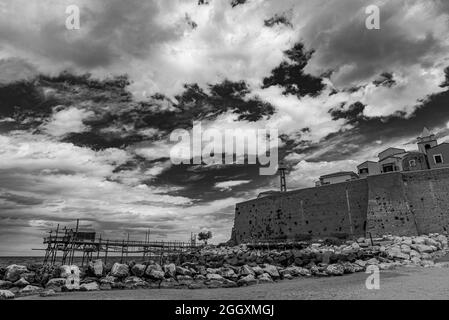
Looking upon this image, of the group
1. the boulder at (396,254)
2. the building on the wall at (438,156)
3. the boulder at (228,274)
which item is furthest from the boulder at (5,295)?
Answer: the building on the wall at (438,156)

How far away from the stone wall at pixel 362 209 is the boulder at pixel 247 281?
20.4 m

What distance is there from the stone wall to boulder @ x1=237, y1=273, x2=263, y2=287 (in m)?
20.4

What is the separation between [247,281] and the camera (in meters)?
16.7

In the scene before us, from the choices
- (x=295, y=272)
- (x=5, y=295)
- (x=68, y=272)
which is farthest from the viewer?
(x=295, y=272)

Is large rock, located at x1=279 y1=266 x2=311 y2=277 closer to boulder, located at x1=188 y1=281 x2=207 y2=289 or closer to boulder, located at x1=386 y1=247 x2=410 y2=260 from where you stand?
A: boulder, located at x1=188 y1=281 x2=207 y2=289

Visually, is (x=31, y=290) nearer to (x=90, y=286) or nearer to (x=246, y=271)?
(x=90, y=286)

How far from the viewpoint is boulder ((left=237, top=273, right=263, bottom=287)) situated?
649 inches

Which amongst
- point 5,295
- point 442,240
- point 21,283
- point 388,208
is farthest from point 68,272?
point 388,208

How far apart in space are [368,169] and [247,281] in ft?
114

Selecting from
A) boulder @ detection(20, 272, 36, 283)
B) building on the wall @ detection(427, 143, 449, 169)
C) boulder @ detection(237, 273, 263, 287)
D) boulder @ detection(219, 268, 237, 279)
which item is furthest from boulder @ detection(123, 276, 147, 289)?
building on the wall @ detection(427, 143, 449, 169)

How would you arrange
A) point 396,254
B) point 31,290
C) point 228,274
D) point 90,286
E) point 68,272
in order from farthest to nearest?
point 396,254, point 228,274, point 68,272, point 90,286, point 31,290

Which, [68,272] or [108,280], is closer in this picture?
[108,280]

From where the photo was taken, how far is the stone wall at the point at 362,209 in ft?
104
